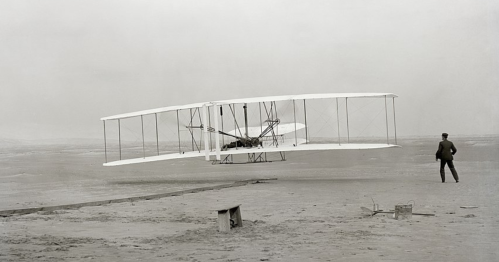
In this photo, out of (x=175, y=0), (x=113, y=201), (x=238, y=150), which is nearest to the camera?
(x=113, y=201)

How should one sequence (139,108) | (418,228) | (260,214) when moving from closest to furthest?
1. (418,228)
2. (260,214)
3. (139,108)

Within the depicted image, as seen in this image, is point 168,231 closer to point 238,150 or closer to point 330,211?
point 330,211

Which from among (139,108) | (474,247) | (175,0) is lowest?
(474,247)

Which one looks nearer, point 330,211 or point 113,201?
point 330,211

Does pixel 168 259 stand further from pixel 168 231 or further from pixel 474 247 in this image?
pixel 474 247

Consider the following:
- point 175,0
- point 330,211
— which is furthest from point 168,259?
point 175,0

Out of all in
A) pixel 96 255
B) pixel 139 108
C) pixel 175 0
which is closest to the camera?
pixel 96 255

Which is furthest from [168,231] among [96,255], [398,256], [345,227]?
[398,256]

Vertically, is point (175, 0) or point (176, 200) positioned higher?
point (175, 0)

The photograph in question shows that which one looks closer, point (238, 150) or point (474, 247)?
point (474, 247)
